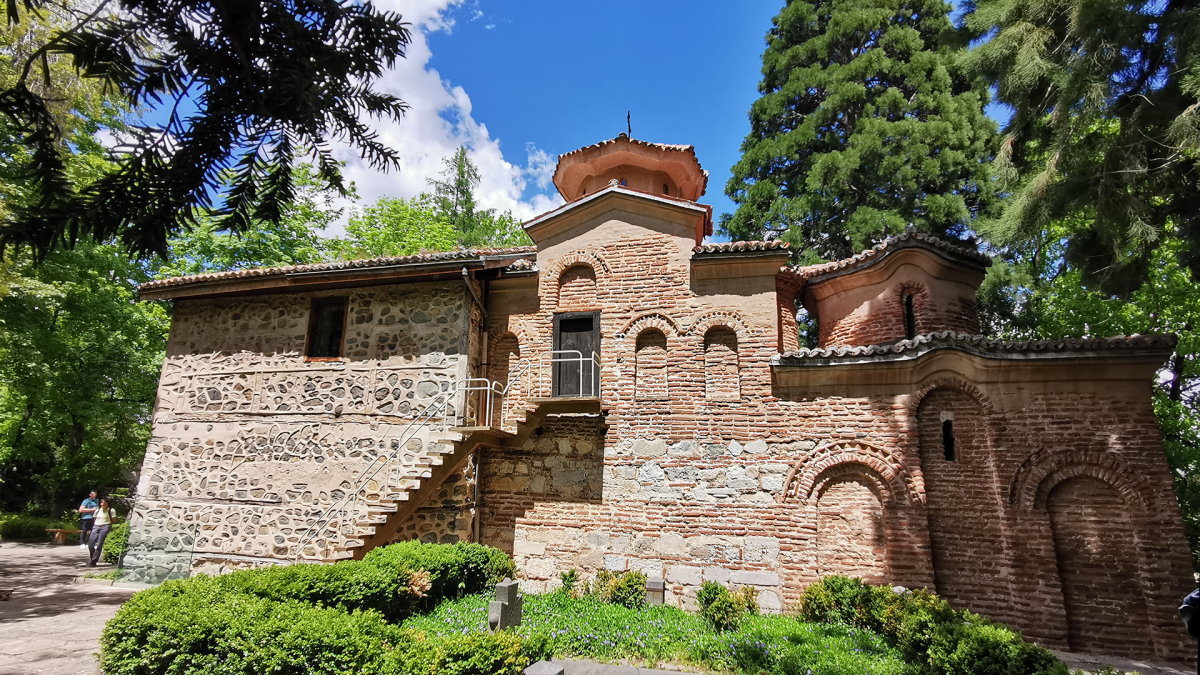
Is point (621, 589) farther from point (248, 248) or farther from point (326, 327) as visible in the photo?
point (248, 248)

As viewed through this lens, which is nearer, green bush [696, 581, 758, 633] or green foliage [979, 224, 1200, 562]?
green bush [696, 581, 758, 633]

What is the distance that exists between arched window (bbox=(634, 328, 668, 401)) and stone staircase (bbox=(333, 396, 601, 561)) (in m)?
0.95

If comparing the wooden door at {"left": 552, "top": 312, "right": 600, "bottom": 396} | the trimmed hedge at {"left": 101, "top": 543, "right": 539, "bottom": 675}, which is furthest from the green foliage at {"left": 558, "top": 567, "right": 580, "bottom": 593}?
the trimmed hedge at {"left": 101, "top": 543, "right": 539, "bottom": 675}

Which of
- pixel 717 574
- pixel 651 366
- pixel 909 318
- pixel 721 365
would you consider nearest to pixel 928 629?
pixel 717 574

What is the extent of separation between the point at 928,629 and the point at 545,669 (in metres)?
5.01

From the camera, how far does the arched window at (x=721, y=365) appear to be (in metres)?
11.0

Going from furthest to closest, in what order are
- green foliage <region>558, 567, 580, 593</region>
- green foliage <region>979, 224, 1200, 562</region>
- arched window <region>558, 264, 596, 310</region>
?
green foliage <region>979, 224, 1200, 562</region>, arched window <region>558, 264, 596, 310</region>, green foliage <region>558, 567, 580, 593</region>

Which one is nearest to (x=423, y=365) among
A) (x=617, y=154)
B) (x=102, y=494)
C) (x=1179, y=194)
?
(x=617, y=154)

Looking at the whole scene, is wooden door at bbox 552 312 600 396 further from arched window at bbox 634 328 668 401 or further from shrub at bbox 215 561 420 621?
shrub at bbox 215 561 420 621

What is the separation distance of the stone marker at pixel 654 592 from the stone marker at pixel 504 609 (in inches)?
106

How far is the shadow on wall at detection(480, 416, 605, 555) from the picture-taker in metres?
11.3

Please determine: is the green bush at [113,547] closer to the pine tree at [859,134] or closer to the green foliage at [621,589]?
the green foliage at [621,589]

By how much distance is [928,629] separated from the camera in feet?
24.2

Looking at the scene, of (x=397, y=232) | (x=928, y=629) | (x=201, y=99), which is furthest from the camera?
(x=397, y=232)
